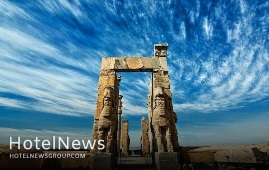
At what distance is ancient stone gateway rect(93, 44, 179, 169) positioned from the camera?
6.66 metres

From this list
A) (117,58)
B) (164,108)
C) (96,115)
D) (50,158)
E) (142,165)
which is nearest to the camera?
(50,158)

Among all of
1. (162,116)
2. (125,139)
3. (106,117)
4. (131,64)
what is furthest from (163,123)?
(125,139)

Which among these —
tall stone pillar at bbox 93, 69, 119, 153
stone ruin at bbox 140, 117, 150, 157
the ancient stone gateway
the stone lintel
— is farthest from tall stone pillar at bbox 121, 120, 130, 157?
the stone lintel

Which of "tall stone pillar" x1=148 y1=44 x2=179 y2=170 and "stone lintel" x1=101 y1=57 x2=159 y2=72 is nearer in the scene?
"tall stone pillar" x1=148 y1=44 x2=179 y2=170

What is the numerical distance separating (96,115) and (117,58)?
9.11 ft

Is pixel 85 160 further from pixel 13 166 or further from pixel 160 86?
pixel 160 86

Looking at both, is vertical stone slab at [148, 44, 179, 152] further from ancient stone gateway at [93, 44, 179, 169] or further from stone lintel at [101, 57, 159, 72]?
stone lintel at [101, 57, 159, 72]

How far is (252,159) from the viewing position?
4.78 m

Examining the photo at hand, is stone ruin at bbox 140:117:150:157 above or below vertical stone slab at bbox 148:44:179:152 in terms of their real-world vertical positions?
below

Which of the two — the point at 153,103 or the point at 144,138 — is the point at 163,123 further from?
the point at 144,138

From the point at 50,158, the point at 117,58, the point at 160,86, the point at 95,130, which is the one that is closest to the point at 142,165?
the point at 95,130

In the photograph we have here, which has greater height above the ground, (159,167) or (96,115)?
(96,115)

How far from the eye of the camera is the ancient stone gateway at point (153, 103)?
21.9 ft

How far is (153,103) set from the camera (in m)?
7.51
